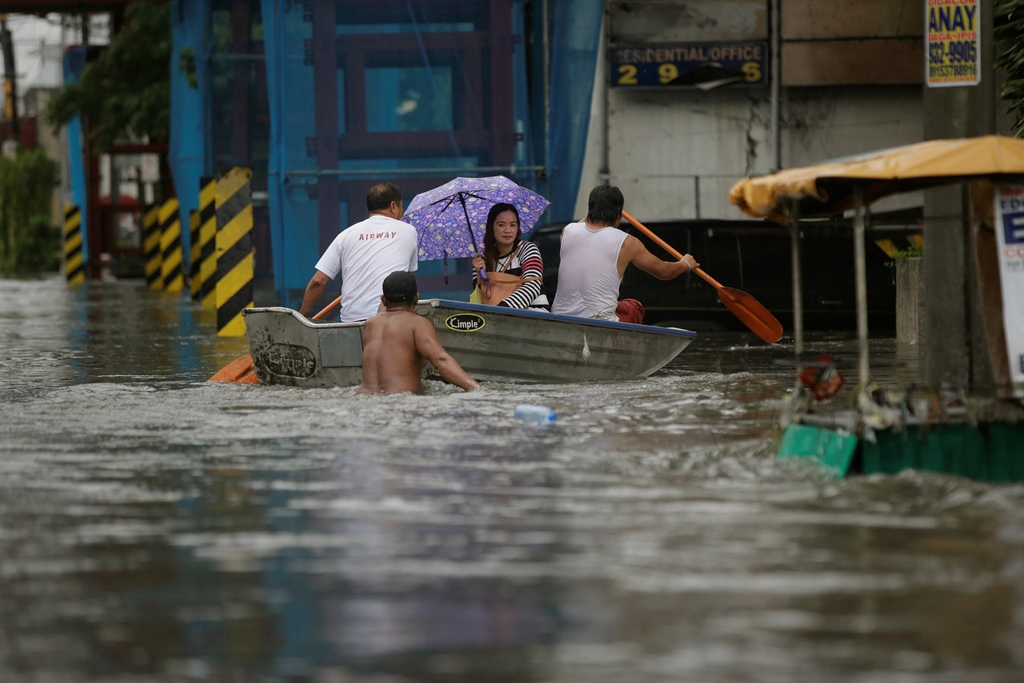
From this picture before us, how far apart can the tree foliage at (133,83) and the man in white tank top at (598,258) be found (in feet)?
71.9

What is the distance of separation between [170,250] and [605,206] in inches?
939

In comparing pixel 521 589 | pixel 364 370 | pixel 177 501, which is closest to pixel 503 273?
pixel 364 370

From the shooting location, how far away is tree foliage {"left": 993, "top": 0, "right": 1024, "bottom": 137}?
13.6 m

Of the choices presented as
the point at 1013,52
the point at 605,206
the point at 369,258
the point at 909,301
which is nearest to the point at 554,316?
the point at 605,206

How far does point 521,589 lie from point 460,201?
28.2 feet

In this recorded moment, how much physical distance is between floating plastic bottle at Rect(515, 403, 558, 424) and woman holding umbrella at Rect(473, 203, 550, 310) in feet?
9.57

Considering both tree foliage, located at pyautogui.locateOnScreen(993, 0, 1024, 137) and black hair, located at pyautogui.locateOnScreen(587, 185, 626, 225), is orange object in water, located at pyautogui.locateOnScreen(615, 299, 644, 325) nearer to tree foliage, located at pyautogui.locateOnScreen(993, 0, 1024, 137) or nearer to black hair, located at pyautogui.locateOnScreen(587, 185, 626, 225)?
black hair, located at pyautogui.locateOnScreen(587, 185, 626, 225)

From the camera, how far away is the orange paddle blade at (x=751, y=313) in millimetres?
12984

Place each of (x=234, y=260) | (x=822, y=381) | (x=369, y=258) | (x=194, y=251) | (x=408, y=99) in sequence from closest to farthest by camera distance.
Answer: (x=822, y=381), (x=369, y=258), (x=234, y=260), (x=408, y=99), (x=194, y=251)

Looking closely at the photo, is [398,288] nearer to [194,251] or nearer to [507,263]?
[507,263]

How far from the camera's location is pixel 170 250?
3528cm

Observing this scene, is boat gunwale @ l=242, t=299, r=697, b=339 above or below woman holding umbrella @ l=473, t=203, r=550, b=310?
below

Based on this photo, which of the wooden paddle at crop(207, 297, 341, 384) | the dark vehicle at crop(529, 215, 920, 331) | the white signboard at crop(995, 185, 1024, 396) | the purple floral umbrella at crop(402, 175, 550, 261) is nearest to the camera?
the white signboard at crop(995, 185, 1024, 396)

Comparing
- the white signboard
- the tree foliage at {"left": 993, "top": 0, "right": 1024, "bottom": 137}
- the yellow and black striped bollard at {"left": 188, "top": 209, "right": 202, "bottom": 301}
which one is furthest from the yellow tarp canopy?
the yellow and black striped bollard at {"left": 188, "top": 209, "right": 202, "bottom": 301}
